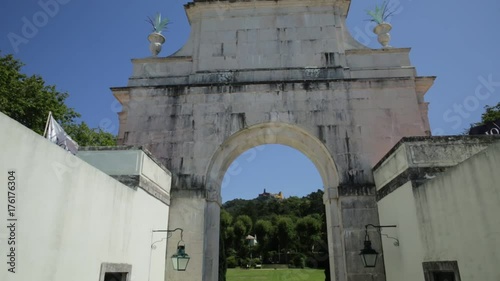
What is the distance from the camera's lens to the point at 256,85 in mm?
9242

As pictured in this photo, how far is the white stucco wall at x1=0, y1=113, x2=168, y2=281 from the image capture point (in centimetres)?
358

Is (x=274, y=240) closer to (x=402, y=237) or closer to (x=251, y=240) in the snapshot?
(x=251, y=240)

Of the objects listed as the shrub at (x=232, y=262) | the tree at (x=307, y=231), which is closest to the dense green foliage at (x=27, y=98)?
the shrub at (x=232, y=262)

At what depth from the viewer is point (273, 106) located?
9055 millimetres

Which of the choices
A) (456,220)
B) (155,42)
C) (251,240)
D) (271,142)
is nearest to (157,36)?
(155,42)

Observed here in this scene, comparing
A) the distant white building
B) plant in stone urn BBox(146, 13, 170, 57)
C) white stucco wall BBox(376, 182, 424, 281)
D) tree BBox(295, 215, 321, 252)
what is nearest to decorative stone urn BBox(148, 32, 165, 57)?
plant in stone urn BBox(146, 13, 170, 57)

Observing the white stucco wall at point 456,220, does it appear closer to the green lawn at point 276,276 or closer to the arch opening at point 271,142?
the arch opening at point 271,142

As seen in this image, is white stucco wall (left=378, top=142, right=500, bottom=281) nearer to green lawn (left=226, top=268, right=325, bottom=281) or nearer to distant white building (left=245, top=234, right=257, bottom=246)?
green lawn (left=226, top=268, right=325, bottom=281)

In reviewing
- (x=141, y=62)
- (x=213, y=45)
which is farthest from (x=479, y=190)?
(x=141, y=62)

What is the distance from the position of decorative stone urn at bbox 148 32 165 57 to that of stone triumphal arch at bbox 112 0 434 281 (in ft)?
1.68

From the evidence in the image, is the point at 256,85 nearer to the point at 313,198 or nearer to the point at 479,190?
the point at 479,190

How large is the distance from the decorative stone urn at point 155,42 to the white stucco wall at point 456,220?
7.62 metres

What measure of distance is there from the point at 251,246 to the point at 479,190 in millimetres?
44046

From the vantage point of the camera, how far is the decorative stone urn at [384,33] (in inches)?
395
